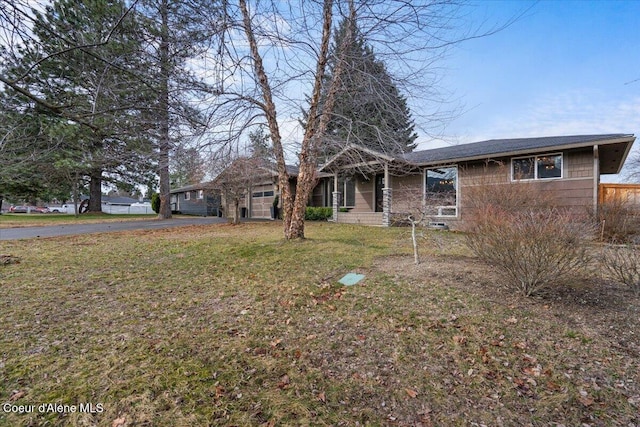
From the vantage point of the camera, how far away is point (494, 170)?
1148 centimetres

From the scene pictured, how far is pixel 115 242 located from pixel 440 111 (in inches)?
385

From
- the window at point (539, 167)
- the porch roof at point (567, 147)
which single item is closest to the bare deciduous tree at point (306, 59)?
the porch roof at point (567, 147)

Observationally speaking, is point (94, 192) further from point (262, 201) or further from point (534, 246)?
point (534, 246)

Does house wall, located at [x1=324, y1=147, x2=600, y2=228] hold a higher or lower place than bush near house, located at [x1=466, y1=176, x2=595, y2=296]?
higher

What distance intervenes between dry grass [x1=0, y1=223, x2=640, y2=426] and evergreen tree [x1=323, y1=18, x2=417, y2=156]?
146 inches

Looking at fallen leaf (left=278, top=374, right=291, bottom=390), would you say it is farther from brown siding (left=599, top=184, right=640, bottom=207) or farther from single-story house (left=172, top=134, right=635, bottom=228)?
brown siding (left=599, top=184, right=640, bottom=207)

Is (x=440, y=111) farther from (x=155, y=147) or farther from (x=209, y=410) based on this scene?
(x=209, y=410)

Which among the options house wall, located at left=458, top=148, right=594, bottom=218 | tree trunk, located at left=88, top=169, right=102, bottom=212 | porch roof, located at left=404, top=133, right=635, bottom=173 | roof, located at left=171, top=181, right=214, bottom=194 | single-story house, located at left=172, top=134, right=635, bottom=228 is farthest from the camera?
tree trunk, located at left=88, top=169, right=102, bottom=212

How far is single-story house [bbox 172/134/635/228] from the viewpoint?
9477 mm

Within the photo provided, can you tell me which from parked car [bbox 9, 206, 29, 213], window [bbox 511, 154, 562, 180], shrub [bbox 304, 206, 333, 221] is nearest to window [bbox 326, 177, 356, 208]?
shrub [bbox 304, 206, 333, 221]

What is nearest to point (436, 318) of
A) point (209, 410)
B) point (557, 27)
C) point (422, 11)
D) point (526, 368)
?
point (526, 368)

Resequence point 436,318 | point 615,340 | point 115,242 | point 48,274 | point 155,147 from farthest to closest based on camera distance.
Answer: point 115,242 < point 155,147 < point 48,274 < point 436,318 < point 615,340

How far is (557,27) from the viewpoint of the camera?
5781 millimetres

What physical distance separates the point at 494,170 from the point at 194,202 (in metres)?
27.2
